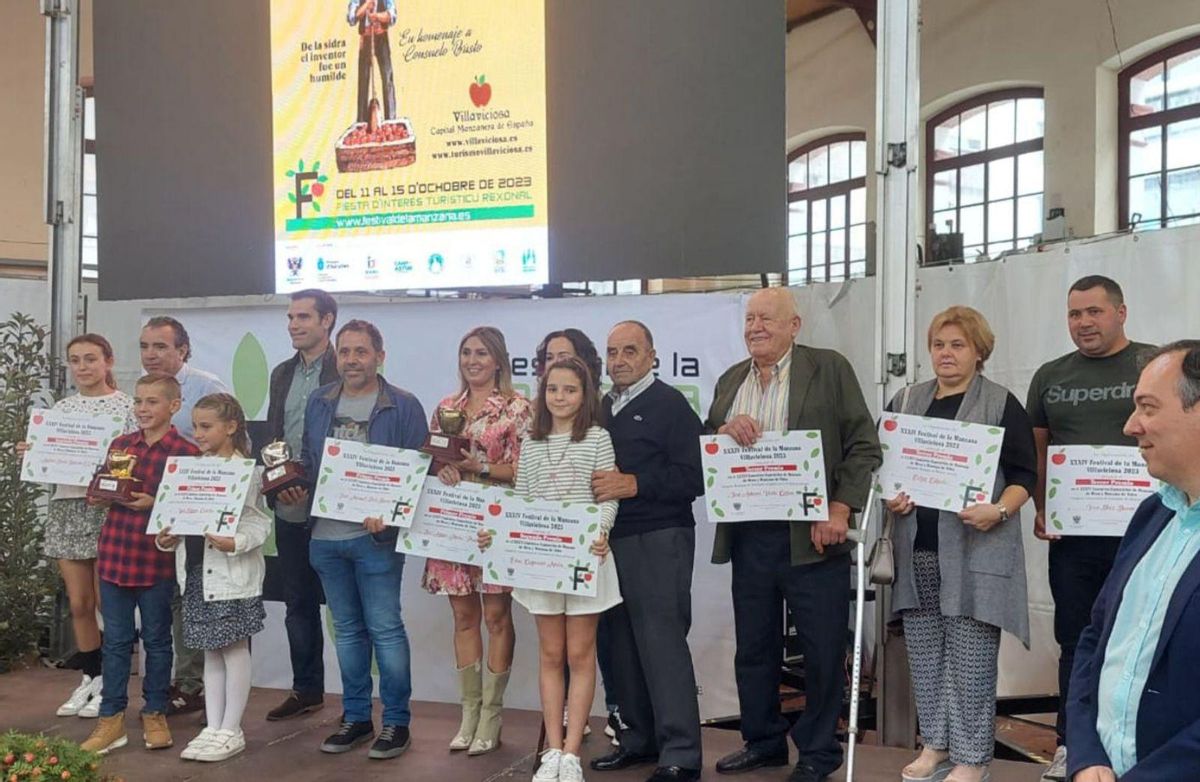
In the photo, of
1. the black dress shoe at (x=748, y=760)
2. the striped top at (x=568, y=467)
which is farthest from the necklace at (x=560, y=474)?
the black dress shoe at (x=748, y=760)

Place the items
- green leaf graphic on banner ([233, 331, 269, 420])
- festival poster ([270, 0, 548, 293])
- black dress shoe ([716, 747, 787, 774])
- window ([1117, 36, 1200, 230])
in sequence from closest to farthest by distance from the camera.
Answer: black dress shoe ([716, 747, 787, 774]), festival poster ([270, 0, 548, 293]), green leaf graphic on banner ([233, 331, 269, 420]), window ([1117, 36, 1200, 230])

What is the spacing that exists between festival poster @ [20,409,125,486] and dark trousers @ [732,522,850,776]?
270cm

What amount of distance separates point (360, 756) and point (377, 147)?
9.18 feet

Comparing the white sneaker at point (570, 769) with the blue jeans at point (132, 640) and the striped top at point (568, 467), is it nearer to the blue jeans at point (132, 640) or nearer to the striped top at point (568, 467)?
the striped top at point (568, 467)

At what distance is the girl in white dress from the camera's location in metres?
3.94

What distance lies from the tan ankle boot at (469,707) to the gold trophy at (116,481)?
4.70 feet

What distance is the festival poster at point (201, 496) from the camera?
4.27 m

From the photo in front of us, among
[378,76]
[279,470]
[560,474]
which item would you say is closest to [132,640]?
[279,470]

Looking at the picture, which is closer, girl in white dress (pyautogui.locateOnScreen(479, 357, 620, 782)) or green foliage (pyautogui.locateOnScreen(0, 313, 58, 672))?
girl in white dress (pyautogui.locateOnScreen(479, 357, 620, 782))

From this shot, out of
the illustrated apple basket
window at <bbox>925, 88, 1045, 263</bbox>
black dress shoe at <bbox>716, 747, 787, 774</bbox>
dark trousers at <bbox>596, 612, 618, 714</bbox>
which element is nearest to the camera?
black dress shoe at <bbox>716, 747, 787, 774</bbox>

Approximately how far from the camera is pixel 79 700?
505 cm

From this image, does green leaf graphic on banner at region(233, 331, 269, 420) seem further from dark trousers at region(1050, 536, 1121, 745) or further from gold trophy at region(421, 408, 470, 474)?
dark trousers at region(1050, 536, 1121, 745)

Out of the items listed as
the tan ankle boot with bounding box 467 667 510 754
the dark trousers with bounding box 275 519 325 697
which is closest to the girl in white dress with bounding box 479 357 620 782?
the tan ankle boot with bounding box 467 667 510 754

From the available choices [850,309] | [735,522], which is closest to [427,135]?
[850,309]
